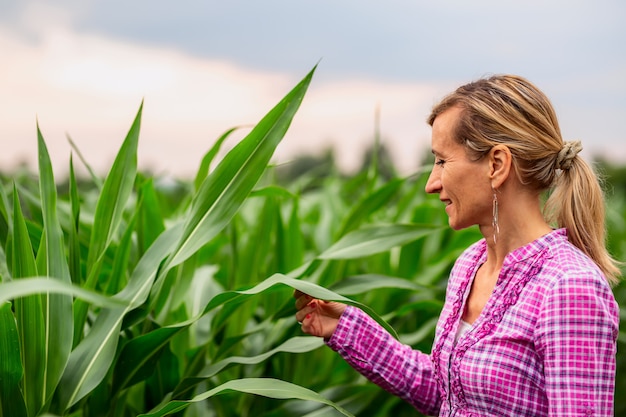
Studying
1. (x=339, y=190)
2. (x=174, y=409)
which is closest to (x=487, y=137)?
(x=174, y=409)

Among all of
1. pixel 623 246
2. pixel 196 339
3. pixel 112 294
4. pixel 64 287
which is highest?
pixel 64 287

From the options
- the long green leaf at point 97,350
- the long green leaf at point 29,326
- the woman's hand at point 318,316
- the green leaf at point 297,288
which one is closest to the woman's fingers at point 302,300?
the woman's hand at point 318,316

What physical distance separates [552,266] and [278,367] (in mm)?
819

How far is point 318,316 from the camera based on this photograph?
1.50 metres

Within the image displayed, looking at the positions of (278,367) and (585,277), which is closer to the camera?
(585,277)

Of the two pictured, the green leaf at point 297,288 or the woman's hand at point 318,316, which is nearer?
the green leaf at point 297,288

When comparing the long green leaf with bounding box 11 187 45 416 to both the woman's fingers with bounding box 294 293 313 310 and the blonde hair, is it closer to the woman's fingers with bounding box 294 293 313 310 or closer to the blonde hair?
the woman's fingers with bounding box 294 293 313 310

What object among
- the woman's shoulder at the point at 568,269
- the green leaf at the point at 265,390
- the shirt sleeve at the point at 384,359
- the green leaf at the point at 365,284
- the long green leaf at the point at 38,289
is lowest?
the shirt sleeve at the point at 384,359

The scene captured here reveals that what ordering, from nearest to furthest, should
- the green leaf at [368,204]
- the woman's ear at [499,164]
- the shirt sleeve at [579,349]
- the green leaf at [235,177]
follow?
the shirt sleeve at [579,349] < the woman's ear at [499,164] < the green leaf at [235,177] < the green leaf at [368,204]

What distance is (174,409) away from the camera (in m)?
1.19

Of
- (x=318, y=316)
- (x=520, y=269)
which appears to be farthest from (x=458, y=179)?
(x=318, y=316)

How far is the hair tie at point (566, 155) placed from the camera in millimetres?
1307

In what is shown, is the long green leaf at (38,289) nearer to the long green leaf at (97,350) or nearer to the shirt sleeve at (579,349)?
the long green leaf at (97,350)

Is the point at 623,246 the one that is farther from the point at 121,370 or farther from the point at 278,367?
the point at 121,370
